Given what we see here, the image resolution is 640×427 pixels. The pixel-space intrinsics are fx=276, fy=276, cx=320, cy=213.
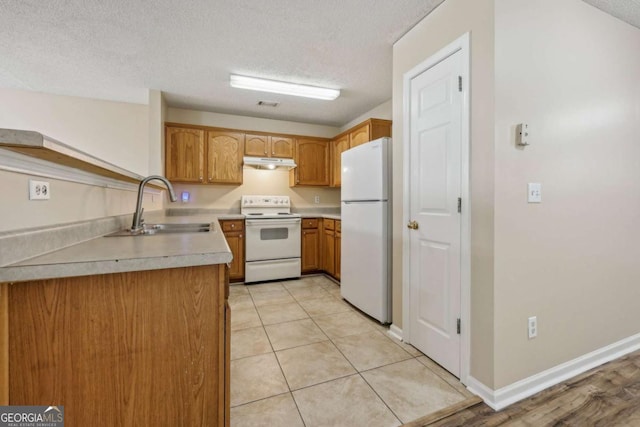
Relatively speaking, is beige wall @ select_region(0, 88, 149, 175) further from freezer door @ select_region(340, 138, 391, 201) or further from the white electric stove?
freezer door @ select_region(340, 138, 391, 201)

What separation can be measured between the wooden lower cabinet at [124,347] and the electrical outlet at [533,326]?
65.6 inches

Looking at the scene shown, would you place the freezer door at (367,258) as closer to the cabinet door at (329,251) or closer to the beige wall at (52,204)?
the cabinet door at (329,251)

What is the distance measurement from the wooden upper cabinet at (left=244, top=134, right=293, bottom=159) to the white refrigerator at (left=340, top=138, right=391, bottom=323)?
1480 mm

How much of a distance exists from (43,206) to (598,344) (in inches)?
125

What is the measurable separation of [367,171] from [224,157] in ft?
7.50

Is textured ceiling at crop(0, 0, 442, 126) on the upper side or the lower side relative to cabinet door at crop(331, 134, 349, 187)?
upper

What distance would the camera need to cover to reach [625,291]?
2039 mm

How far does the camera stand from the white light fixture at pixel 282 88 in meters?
2.98

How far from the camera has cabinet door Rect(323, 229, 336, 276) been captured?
12.9 feet

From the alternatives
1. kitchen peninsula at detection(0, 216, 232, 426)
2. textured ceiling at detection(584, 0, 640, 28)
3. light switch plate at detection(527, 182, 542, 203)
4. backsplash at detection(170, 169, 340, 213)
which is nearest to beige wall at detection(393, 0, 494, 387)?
light switch plate at detection(527, 182, 542, 203)

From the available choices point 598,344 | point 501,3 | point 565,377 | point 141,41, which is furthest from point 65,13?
point 598,344

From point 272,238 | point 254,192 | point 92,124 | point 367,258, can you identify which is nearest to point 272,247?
point 272,238

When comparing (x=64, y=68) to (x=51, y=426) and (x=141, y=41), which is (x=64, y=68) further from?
(x=51, y=426)

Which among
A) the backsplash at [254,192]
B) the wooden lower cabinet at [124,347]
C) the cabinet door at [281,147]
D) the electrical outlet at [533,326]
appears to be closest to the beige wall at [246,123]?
the cabinet door at [281,147]
